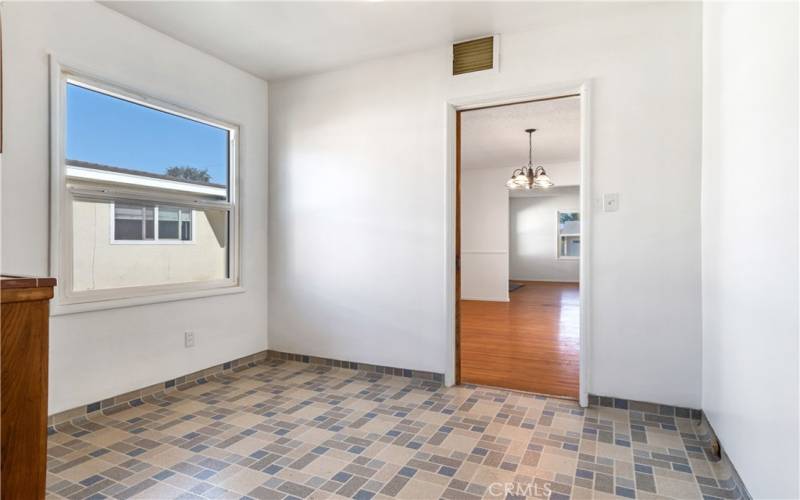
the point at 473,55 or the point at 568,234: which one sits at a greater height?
the point at 473,55

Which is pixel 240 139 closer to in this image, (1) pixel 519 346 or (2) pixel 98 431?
(2) pixel 98 431

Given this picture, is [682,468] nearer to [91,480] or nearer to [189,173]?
[91,480]

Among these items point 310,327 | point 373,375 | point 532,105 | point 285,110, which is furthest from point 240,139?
point 532,105

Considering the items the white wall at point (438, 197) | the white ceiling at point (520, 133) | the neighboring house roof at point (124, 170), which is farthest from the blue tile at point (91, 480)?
the white ceiling at point (520, 133)

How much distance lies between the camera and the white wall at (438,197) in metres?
2.69

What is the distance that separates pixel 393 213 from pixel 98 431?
2.41m

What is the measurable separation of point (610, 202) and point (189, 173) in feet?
10.3

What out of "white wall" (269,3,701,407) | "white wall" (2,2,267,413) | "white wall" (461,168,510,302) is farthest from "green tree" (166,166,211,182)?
"white wall" (461,168,510,302)

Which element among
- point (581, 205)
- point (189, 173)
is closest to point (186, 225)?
point (189, 173)

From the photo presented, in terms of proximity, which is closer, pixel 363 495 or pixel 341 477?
pixel 363 495

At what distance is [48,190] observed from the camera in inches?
99.7

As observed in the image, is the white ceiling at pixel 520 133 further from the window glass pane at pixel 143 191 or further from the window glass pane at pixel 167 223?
the window glass pane at pixel 167 223

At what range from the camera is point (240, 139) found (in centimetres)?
382

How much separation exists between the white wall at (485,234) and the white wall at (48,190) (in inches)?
205
